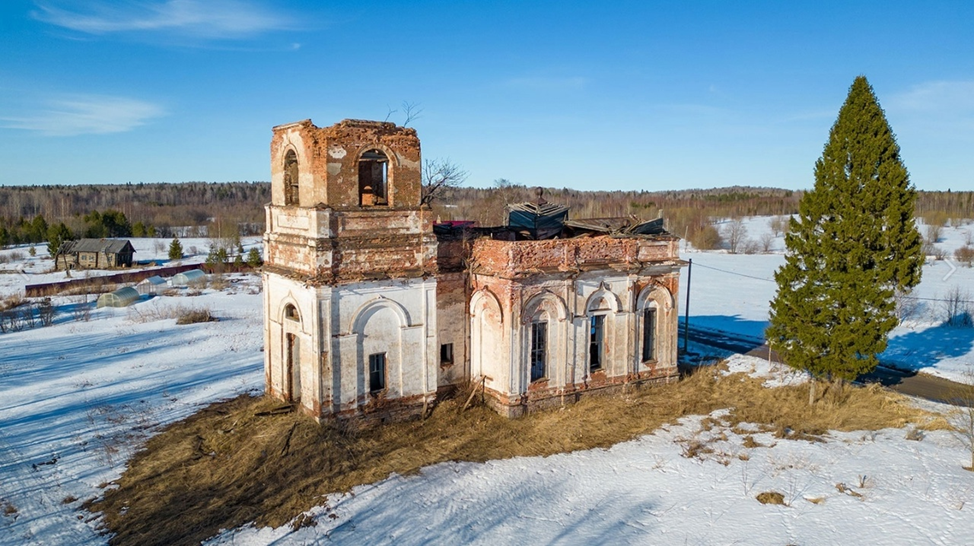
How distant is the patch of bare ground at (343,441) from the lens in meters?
12.2

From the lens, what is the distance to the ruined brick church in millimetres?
15070

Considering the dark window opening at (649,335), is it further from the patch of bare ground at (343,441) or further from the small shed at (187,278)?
the small shed at (187,278)

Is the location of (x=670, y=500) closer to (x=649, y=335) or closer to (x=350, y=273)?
(x=649, y=335)

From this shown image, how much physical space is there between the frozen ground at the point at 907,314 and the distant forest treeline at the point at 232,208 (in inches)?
331

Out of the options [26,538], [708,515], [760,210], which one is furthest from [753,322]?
[760,210]

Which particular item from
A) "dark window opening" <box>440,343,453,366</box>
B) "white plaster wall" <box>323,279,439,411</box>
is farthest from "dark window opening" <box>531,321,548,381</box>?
"white plaster wall" <box>323,279,439,411</box>

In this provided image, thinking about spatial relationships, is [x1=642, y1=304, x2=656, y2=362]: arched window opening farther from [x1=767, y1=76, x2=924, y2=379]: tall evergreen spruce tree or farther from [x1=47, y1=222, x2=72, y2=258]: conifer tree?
[x1=47, y1=222, x2=72, y2=258]: conifer tree

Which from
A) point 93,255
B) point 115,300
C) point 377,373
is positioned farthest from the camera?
point 93,255

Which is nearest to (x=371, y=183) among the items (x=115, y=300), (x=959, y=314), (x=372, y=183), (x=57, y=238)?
(x=372, y=183)

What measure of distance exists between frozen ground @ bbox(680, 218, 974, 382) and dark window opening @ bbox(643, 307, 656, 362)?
1008cm

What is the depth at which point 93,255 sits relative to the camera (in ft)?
185

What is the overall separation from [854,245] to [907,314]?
→ 58.5 ft

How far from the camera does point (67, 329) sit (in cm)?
2909

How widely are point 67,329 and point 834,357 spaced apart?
30.7 meters
